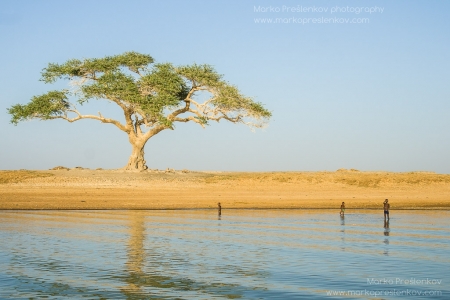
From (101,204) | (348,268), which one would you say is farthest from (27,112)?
(348,268)

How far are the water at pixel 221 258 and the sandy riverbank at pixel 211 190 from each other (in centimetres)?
879

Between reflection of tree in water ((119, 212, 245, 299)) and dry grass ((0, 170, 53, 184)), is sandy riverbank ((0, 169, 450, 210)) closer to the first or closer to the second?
dry grass ((0, 170, 53, 184))

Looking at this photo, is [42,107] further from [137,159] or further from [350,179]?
[350,179]

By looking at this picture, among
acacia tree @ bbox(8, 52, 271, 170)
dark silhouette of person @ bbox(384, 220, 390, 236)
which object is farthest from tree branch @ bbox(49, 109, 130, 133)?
dark silhouette of person @ bbox(384, 220, 390, 236)

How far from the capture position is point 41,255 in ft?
64.0

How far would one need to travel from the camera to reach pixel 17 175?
51594mm

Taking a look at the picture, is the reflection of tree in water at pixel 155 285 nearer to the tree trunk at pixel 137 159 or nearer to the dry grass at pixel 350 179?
the dry grass at pixel 350 179

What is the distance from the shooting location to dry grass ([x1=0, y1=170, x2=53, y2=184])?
49.9 m

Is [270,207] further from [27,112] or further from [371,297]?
[27,112]

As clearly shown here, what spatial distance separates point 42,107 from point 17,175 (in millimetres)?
9550

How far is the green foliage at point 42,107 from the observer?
58.9m

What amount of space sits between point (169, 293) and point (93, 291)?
5.86 feet

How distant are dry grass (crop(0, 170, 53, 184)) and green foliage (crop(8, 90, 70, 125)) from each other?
26.4 feet

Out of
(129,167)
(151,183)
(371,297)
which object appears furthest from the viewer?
(129,167)
